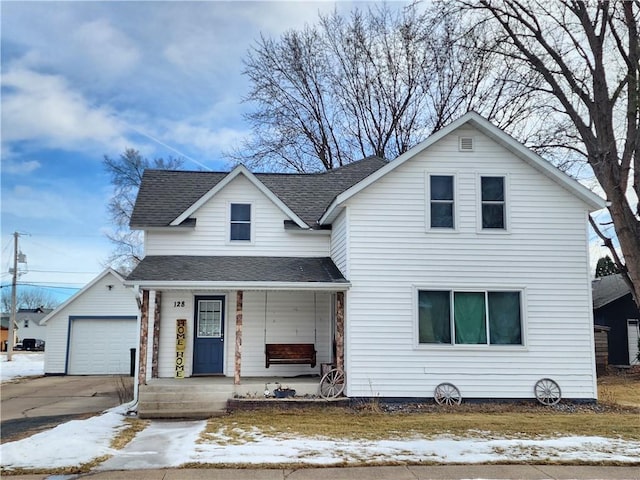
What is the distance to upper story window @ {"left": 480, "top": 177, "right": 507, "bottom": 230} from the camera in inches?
519

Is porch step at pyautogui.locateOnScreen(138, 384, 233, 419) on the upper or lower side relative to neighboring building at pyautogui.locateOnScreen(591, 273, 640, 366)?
lower

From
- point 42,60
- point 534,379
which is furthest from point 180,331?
point 534,379

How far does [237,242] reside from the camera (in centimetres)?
1508

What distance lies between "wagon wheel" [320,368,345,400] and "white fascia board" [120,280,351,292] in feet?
6.13

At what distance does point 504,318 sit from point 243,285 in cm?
590

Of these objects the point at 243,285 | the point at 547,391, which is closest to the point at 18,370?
the point at 243,285

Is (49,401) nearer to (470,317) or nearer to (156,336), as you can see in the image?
(156,336)

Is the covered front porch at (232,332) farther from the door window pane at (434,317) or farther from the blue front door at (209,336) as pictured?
the door window pane at (434,317)

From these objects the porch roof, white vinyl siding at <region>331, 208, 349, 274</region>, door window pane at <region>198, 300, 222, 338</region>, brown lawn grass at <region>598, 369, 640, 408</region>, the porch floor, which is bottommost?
brown lawn grass at <region>598, 369, 640, 408</region>

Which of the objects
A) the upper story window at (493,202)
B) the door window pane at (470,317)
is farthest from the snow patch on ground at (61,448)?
the upper story window at (493,202)

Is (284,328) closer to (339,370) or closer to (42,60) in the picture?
(339,370)

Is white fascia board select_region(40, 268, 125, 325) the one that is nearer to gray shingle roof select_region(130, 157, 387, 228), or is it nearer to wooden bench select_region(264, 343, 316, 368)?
gray shingle roof select_region(130, 157, 387, 228)

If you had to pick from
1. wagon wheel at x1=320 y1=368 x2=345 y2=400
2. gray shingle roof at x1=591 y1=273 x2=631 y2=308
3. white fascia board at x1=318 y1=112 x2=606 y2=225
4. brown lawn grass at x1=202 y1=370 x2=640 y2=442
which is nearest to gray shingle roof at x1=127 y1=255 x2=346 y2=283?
white fascia board at x1=318 y1=112 x2=606 y2=225

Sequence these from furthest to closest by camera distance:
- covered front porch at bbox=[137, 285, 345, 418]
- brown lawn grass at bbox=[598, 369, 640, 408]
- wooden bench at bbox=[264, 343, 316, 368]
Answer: covered front porch at bbox=[137, 285, 345, 418] → wooden bench at bbox=[264, 343, 316, 368] → brown lawn grass at bbox=[598, 369, 640, 408]
